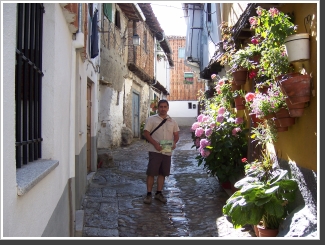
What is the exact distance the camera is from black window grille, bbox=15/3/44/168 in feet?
8.70

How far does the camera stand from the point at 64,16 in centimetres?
405

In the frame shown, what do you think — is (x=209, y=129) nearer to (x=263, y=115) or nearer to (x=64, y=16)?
(x=263, y=115)

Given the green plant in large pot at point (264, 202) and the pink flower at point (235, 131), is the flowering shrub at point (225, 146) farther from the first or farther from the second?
the green plant in large pot at point (264, 202)

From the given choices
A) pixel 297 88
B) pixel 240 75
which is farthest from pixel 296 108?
pixel 240 75

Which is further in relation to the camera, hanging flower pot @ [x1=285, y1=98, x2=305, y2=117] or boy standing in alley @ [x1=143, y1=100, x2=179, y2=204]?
boy standing in alley @ [x1=143, y1=100, x2=179, y2=204]

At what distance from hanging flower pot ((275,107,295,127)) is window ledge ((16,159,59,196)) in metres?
2.03

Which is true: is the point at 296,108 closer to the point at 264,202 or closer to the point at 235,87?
the point at 264,202

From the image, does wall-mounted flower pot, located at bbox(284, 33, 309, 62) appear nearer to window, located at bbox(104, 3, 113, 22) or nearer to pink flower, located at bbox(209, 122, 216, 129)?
pink flower, located at bbox(209, 122, 216, 129)

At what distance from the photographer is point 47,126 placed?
11.0ft

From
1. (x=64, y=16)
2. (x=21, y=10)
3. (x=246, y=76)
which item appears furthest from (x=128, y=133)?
(x=21, y=10)

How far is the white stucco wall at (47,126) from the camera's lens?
79.8 inches

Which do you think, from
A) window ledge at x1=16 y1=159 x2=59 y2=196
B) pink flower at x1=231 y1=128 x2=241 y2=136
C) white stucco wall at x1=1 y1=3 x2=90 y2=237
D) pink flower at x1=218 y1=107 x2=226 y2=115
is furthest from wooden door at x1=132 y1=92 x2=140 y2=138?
window ledge at x1=16 y1=159 x2=59 y2=196

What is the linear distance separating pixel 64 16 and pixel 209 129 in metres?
2.97

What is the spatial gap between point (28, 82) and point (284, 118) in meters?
2.22
